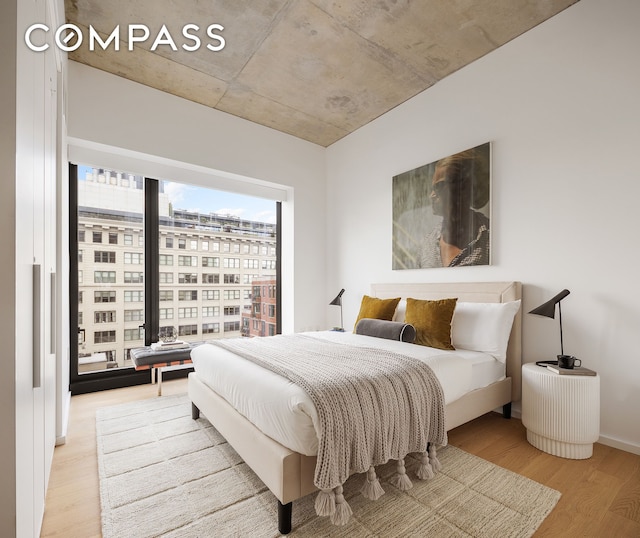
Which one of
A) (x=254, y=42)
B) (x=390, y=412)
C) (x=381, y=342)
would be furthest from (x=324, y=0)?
(x=390, y=412)

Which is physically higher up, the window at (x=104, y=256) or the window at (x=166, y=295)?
the window at (x=104, y=256)

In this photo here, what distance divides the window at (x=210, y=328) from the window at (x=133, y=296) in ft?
2.58

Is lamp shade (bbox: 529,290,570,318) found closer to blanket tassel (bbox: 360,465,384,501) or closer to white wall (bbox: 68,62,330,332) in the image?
blanket tassel (bbox: 360,465,384,501)

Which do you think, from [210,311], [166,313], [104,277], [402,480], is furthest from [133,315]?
[402,480]

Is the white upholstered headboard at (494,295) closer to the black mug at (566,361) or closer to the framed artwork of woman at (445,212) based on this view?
the framed artwork of woman at (445,212)

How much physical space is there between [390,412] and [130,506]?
1.37 metres

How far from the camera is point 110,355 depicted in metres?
3.48

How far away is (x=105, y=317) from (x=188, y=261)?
1.04 metres

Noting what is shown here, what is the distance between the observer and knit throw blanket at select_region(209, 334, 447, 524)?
144 cm

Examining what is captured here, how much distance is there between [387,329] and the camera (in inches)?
110

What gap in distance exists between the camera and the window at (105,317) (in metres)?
3.43

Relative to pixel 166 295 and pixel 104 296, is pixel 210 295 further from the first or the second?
pixel 104 296

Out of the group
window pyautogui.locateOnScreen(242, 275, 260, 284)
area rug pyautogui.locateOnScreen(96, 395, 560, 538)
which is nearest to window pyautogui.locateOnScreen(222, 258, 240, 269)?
window pyautogui.locateOnScreen(242, 275, 260, 284)

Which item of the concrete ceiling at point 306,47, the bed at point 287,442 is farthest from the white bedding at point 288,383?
the concrete ceiling at point 306,47
